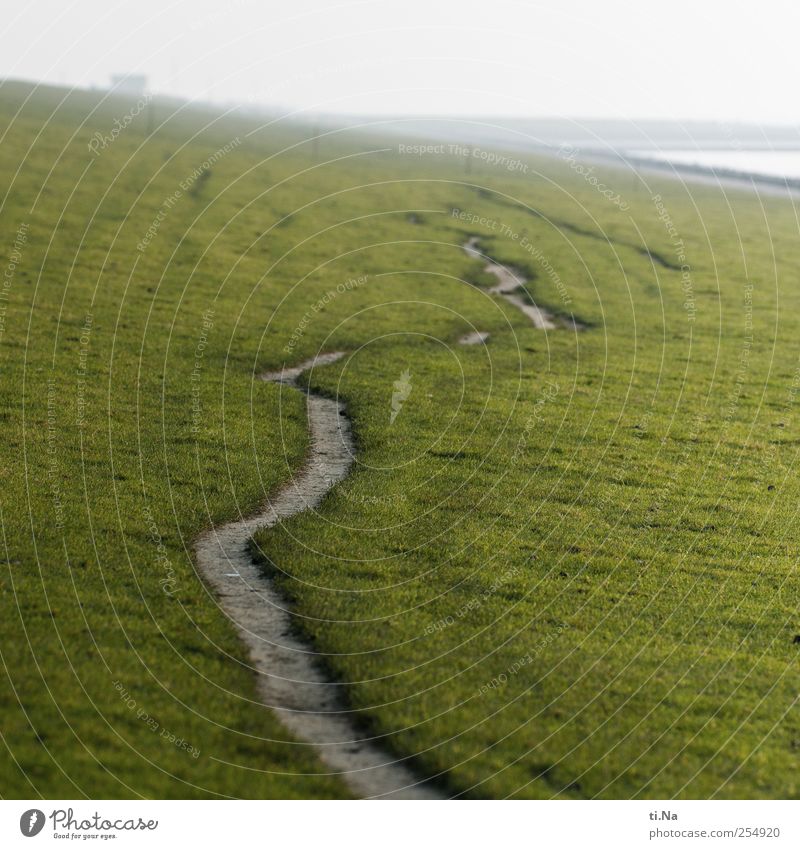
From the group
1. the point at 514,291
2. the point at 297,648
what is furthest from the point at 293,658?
the point at 514,291

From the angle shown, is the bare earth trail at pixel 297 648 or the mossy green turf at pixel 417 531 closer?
the bare earth trail at pixel 297 648

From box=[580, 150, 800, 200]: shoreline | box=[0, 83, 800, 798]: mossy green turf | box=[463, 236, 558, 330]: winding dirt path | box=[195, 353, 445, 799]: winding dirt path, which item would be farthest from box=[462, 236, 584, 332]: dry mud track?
box=[580, 150, 800, 200]: shoreline

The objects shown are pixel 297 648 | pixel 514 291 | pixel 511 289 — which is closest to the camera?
pixel 297 648

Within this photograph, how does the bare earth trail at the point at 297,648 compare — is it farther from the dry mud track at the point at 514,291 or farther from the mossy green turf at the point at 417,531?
the dry mud track at the point at 514,291

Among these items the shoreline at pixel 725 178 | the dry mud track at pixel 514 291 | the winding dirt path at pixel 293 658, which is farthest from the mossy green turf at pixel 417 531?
the shoreline at pixel 725 178

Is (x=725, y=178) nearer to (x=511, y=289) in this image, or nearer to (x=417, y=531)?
(x=511, y=289)
